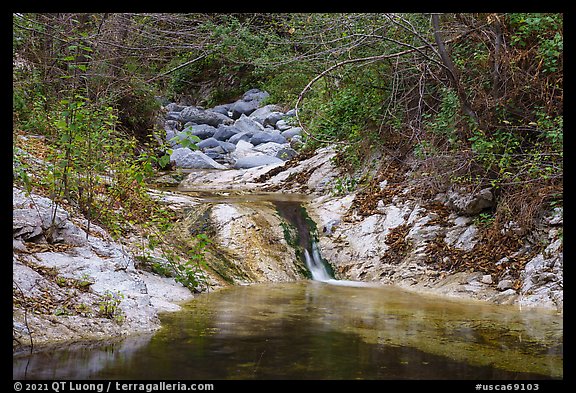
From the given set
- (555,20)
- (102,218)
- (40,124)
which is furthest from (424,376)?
(40,124)

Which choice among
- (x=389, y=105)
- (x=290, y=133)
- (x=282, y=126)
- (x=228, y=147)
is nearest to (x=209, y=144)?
(x=228, y=147)

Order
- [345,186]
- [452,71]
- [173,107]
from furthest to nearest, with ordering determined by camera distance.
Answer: [173,107] → [345,186] → [452,71]

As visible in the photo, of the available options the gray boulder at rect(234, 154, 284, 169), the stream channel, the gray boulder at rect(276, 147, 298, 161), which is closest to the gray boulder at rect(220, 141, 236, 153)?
the gray boulder at rect(276, 147, 298, 161)

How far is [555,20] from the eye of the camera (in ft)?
23.7

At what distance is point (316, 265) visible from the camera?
28.1 feet

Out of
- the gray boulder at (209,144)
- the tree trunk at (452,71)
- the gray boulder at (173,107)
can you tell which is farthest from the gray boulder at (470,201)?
the gray boulder at (173,107)

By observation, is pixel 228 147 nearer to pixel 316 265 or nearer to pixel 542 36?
pixel 316 265

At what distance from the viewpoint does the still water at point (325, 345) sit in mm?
4117

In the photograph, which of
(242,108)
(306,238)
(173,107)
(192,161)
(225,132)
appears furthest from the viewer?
(173,107)

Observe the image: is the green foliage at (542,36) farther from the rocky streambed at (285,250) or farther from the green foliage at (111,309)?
the green foliage at (111,309)

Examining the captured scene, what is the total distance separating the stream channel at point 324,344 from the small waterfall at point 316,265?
50.6 inches

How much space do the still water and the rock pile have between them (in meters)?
8.35

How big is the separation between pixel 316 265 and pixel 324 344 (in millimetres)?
3734
